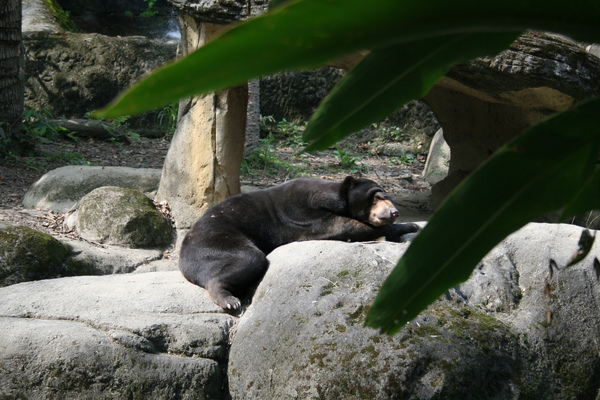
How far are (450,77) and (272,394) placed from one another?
4.25 meters

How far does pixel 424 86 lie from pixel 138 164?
10.4 meters

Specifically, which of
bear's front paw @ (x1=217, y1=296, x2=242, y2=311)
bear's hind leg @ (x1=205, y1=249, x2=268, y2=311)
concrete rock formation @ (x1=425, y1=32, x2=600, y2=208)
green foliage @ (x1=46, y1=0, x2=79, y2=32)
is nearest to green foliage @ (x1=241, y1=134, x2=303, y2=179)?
concrete rock formation @ (x1=425, y1=32, x2=600, y2=208)

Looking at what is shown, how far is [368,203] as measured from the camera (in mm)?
5691

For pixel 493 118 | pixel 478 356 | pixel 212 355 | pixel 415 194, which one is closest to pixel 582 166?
pixel 478 356

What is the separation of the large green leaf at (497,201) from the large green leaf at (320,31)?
0.46 feet

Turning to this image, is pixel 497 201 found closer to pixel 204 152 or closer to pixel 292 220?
pixel 292 220

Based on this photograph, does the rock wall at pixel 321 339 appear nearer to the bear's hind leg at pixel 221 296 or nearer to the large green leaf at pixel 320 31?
the bear's hind leg at pixel 221 296

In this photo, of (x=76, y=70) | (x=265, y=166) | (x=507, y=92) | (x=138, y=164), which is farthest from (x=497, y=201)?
(x=76, y=70)

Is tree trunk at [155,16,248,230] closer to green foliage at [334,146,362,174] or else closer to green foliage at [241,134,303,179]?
green foliage at [241,134,303,179]

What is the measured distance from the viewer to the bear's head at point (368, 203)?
5555mm

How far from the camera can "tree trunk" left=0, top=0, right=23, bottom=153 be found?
29.3 feet

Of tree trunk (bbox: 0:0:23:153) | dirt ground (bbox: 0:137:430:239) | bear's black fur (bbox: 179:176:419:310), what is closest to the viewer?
bear's black fur (bbox: 179:176:419:310)

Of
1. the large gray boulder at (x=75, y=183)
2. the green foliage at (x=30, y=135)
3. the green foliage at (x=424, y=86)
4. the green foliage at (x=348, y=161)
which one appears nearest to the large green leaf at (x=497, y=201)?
the green foliage at (x=424, y=86)

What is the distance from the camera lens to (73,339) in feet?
12.8
